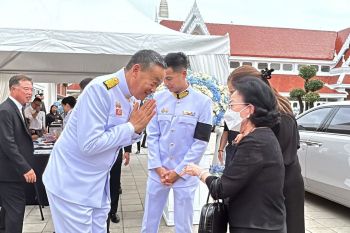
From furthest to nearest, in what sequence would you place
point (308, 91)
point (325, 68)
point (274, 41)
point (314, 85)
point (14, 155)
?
point (325, 68) → point (274, 41) → point (308, 91) → point (314, 85) → point (14, 155)

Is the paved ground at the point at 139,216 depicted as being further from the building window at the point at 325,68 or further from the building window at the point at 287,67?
the building window at the point at 325,68

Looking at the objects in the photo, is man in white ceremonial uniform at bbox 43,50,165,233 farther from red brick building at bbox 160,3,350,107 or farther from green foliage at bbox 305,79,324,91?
red brick building at bbox 160,3,350,107

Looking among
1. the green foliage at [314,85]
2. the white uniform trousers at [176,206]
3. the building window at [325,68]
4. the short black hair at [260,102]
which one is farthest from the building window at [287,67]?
the short black hair at [260,102]

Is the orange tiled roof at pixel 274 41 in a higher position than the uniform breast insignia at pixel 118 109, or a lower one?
higher

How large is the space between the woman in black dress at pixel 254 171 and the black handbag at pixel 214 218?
75 millimetres

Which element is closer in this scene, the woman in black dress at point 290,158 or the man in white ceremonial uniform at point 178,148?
the woman in black dress at point 290,158

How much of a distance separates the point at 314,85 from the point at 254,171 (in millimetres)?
29521

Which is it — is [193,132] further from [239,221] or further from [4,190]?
[4,190]

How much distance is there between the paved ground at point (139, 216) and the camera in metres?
4.51

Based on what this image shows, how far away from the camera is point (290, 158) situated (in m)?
2.50

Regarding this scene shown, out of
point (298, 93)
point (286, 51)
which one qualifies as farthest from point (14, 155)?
point (286, 51)

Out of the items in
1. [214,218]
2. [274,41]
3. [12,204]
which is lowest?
[12,204]

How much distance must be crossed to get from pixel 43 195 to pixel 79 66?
308cm

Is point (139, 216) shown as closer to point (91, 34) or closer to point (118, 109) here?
point (91, 34)
